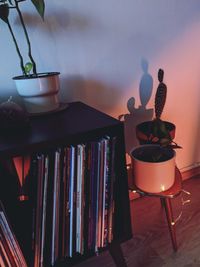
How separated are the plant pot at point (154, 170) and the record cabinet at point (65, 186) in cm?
15

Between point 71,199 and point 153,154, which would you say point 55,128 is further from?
point 153,154

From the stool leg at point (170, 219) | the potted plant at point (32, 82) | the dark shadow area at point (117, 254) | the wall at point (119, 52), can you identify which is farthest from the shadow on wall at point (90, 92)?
the dark shadow area at point (117, 254)

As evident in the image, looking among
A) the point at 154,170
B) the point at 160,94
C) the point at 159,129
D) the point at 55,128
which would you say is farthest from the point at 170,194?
the point at 55,128

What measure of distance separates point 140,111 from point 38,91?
62 cm

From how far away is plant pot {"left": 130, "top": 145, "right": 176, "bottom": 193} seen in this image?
90cm

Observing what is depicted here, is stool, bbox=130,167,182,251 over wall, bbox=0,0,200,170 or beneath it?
beneath

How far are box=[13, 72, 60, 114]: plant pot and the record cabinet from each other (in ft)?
0.13

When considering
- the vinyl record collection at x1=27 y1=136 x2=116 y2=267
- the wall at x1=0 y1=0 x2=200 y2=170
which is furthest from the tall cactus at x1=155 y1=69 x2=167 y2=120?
the vinyl record collection at x1=27 y1=136 x2=116 y2=267

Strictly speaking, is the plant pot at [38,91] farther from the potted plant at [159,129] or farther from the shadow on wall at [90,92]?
the potted plant at [159,129]

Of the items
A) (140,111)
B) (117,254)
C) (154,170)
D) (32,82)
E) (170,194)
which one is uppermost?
(32,82)

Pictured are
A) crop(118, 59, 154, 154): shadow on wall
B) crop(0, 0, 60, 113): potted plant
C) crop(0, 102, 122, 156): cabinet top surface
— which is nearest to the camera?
crop(0, 102, 122, 156): cabinet top surface

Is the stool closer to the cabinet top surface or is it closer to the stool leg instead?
the stool leg

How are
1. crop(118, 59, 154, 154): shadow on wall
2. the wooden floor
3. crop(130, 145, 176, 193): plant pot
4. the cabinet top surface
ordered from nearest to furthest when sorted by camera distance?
1. the cabinet top surface
2. crop(130, 145, 176, 193): plant pot
3. the wooden floor
4. crop(118, 59, 154, 154): shadow on wall

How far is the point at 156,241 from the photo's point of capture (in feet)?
3.64
